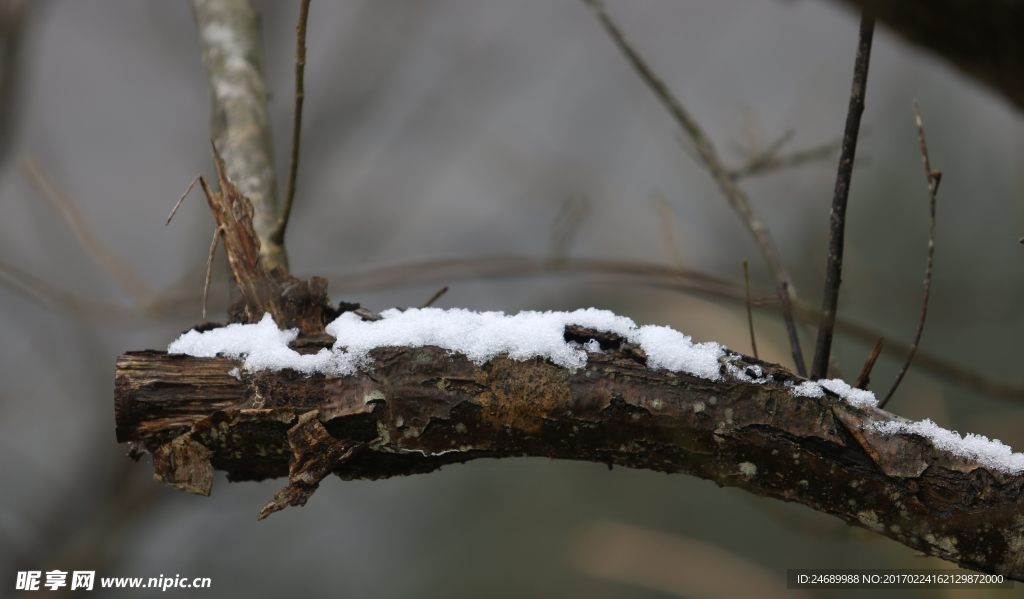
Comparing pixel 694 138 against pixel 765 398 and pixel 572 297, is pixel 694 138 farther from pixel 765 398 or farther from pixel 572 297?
A: pixel 572 297

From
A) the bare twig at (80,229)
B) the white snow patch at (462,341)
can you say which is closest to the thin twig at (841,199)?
the white snow patch at (462,341)

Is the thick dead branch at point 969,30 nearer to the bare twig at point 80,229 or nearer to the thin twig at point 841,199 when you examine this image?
the thin twig at point 841,199

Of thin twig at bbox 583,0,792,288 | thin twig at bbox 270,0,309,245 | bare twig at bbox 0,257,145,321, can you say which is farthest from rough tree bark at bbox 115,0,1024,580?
bare twig at bbox 0,257,145,321

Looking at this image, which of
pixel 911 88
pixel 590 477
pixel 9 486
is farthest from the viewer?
pixel 590 477

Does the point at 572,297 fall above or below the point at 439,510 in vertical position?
above

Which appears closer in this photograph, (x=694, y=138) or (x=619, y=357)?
(x=619, y=357)

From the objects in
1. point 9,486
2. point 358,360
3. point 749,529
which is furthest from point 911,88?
point 9,486
